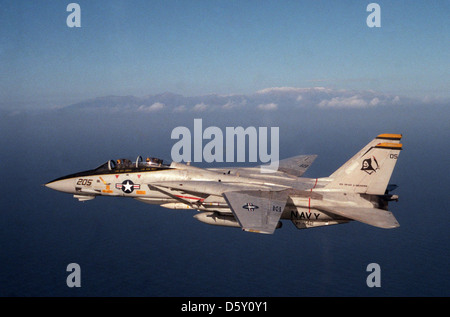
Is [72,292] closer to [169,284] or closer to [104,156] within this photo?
[169,284]

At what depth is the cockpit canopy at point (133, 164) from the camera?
2492 cm

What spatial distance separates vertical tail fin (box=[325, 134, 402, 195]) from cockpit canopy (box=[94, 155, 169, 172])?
1232cm

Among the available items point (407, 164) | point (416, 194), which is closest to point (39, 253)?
point (416, 194)

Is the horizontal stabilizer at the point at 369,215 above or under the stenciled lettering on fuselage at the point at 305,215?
above

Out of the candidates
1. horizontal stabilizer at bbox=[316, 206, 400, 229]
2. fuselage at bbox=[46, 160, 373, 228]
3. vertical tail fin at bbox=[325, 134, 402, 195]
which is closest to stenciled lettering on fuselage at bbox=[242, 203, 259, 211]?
fuselage at bbox=[46, 160, 373, 228]

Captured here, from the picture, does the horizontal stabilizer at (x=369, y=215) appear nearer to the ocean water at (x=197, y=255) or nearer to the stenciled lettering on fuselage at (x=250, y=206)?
the stenciled lettering on fuselage at (x=250, y=206)

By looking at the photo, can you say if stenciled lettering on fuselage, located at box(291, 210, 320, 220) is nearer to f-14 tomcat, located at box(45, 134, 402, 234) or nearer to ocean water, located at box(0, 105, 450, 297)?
f-14 tomcat, located at box(45, 134, 402, 234)

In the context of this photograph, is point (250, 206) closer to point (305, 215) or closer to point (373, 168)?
point (305, 215)

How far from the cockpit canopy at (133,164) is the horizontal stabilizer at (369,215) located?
11856mm

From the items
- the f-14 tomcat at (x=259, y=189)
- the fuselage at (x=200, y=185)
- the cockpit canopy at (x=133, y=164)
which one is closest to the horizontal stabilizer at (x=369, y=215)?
the f-14 tomcat at (x=259, y=189)

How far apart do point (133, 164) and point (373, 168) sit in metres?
16.4

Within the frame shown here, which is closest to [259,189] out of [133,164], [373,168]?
[373,168]

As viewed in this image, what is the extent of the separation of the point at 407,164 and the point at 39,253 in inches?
5549

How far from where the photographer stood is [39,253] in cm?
6431
